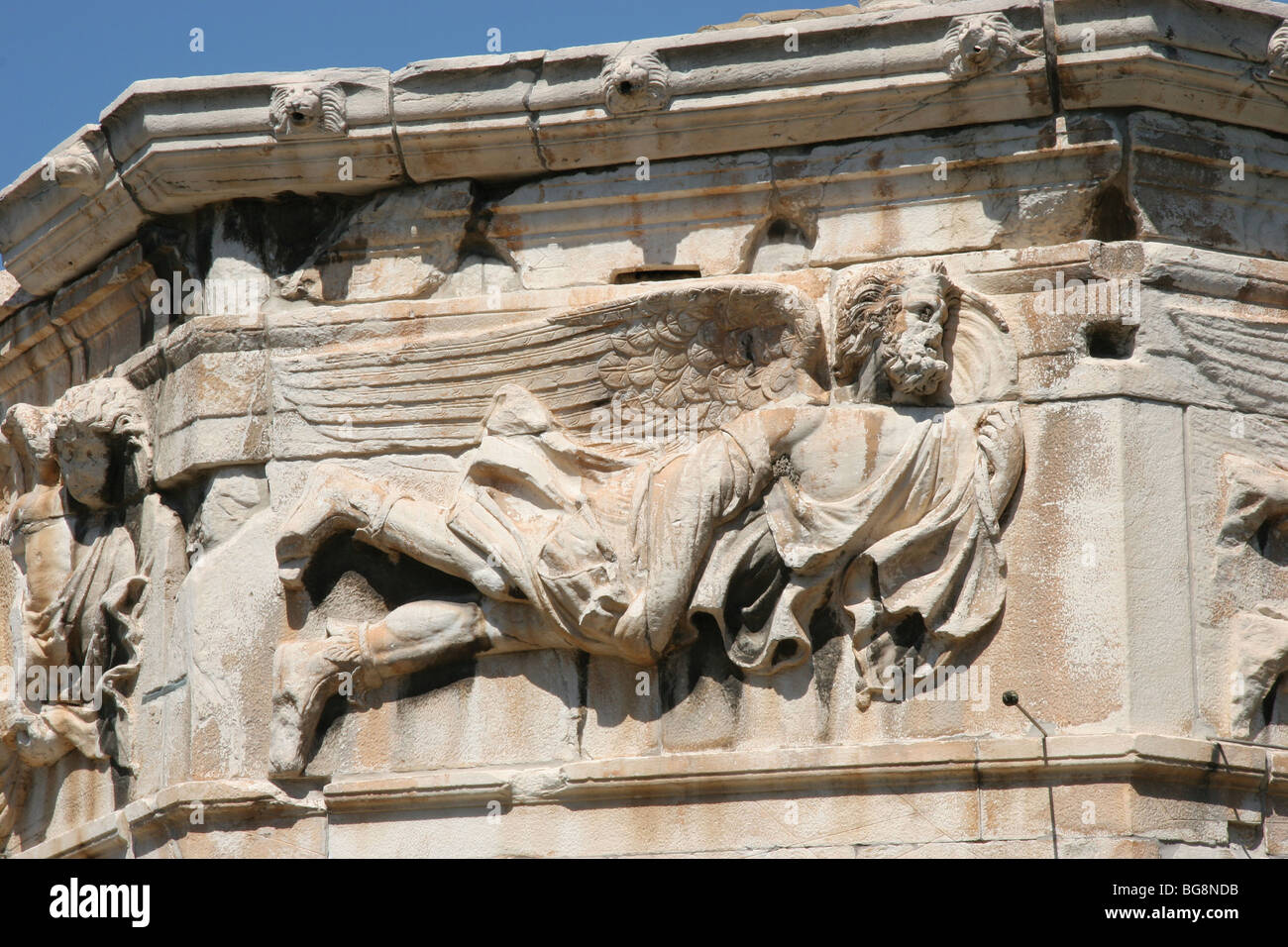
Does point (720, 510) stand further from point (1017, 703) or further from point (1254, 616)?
point (1254, 616)

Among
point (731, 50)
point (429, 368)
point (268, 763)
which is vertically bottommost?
point (268, 763)

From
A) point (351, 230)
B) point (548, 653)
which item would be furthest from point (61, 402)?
point (548, 653)

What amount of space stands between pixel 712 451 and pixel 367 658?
147cm

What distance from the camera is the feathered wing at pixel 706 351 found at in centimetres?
754

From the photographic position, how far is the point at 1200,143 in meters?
7.57

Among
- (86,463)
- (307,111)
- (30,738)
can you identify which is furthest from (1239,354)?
(30,738)

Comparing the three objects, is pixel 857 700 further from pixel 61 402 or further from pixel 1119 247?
pixel 61 402

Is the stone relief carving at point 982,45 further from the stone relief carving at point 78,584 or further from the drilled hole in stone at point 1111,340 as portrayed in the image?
the stone relief carving at point 78,584

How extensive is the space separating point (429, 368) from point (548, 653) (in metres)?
1.20

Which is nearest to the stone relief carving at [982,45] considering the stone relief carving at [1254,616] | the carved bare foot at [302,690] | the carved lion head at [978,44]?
the carved lion head at [978,44]

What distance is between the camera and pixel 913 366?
7277 millimetres

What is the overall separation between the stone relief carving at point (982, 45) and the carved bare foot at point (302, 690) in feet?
9.99

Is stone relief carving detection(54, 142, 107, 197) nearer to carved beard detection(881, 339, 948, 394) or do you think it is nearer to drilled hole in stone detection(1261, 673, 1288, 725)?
carved beard detection(881, 339, 948, 394)

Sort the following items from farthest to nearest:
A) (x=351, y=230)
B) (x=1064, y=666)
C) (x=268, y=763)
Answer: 1. (x=351, y=230)
2. (x=268, y=763)
3. (x=1064, y=666)
